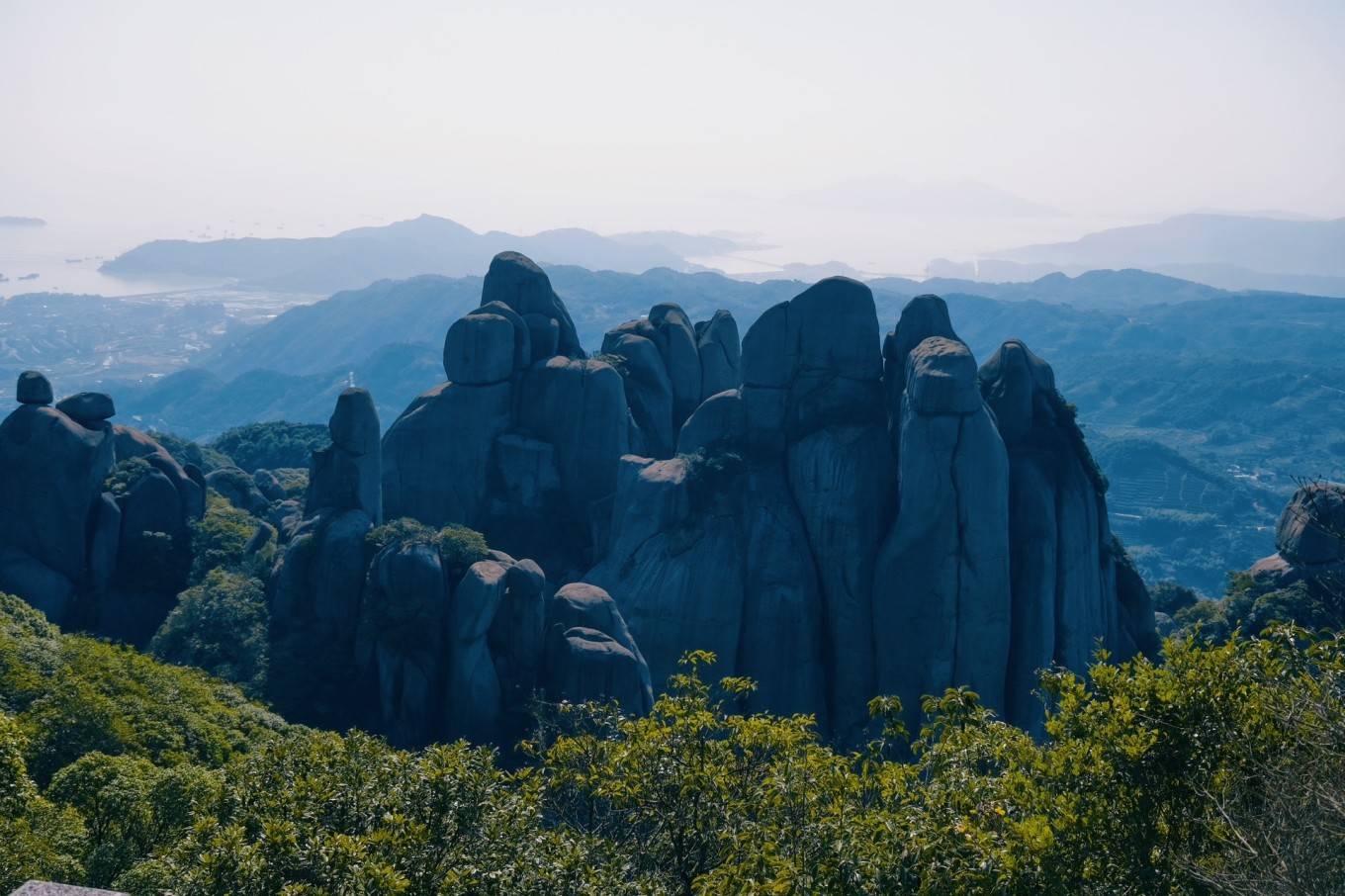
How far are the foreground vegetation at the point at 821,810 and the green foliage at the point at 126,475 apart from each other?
97.9 feet

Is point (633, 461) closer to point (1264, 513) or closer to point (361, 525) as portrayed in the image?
point (361, 525)

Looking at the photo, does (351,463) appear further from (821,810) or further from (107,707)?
(821,810)

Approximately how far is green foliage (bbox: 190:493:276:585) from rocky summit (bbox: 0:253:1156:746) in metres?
1.05

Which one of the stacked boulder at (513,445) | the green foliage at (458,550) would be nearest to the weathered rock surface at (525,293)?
the stacked boulder at (513,445)

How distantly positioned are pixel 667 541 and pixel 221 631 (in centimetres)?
1749

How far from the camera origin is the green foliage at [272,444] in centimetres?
9244

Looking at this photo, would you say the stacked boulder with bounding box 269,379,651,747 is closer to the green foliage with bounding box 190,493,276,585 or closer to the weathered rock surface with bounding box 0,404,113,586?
the green foliage with bounding box 190,493,276,585

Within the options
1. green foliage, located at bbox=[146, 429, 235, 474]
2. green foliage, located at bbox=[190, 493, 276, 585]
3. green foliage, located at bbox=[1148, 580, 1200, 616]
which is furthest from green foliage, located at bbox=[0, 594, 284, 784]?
green foliage, located at bbox=[1148, 580, 1200, 616]

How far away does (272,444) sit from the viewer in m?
94.9

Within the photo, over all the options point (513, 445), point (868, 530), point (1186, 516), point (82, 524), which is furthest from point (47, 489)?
point (1186, 516)

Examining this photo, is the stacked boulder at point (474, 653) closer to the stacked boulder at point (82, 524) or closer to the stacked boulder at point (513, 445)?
the stacked boulder at point (513, 445)

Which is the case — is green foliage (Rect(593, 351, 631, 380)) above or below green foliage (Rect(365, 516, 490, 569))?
above

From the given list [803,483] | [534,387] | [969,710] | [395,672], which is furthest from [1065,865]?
[534,387]

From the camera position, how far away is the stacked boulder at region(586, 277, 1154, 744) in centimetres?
3934
